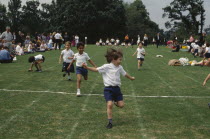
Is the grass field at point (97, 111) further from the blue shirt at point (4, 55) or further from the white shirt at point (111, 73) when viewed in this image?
the blue shirt at point (4, 55)

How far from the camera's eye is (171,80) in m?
14.1

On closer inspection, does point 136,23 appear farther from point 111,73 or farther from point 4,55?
point 111,73

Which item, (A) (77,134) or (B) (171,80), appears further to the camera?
(B) (171,80)

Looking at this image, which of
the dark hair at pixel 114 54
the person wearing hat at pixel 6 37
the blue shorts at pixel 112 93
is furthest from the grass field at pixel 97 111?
the person wearing hat at pixel 6 37

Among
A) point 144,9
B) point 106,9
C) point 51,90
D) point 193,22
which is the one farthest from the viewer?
point 144,9

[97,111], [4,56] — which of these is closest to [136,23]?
[4,56]

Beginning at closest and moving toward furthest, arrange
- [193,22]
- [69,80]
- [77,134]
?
[77,134], [69,80], [193,22]

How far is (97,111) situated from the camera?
8102 millimetres

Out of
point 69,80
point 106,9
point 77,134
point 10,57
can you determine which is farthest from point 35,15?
point 77,134

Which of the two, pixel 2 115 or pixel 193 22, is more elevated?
pixel 193 22

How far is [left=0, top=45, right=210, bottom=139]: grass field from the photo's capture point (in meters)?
6.31

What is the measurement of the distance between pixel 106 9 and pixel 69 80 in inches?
2344

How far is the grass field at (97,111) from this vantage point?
20.7ft

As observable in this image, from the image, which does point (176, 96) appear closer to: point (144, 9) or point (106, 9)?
point (106, 9)
